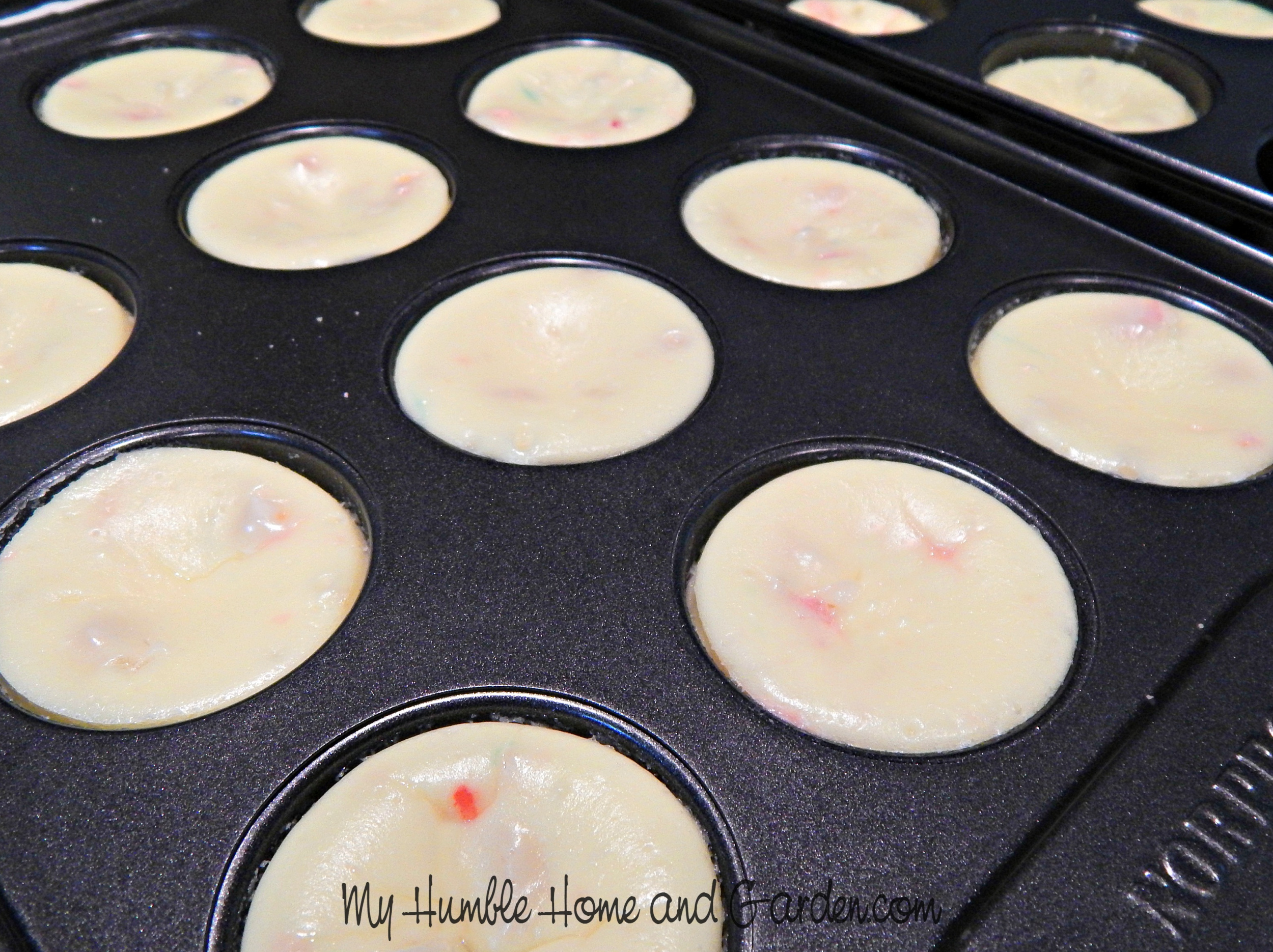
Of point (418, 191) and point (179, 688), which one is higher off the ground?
point (418, 191)

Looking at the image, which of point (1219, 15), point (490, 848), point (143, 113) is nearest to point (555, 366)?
point (490, 848)

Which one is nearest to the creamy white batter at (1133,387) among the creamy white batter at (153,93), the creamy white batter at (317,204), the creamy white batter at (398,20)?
the creamy white batter at (317,204)

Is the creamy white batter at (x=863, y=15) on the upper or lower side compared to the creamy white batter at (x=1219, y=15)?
lower

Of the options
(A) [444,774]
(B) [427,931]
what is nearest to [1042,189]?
(A) [444,774]

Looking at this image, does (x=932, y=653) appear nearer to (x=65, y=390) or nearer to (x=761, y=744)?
(x=761, y=744)

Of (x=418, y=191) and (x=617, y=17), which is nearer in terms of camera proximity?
(x=418, y=191)

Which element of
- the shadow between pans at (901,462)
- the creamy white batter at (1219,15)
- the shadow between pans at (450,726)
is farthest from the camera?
the creamy white batter at (1219,15)

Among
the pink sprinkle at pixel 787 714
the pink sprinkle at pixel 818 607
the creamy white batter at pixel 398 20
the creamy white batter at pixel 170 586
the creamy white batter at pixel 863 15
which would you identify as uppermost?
the creamy white batter at pixel 863 15

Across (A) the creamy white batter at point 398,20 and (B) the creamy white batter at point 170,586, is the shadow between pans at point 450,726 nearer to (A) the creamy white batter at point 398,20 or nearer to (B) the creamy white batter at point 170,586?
(B) the creamy white batter at point 170,586
